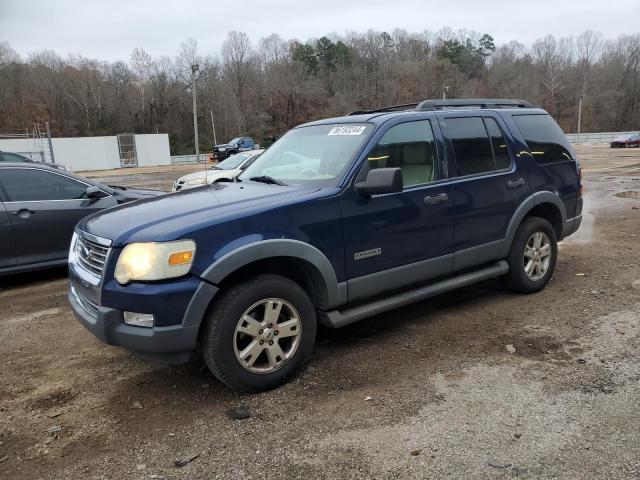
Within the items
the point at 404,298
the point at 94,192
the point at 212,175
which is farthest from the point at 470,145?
the point at 212,175

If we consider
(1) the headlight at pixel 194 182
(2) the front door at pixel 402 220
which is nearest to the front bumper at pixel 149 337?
(2) the front door at pixel 402 220

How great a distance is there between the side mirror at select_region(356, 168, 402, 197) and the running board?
0.88m

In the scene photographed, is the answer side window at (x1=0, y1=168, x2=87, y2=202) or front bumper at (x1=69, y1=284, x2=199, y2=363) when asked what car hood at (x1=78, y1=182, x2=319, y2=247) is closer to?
front bumper at (x1=69, y1=284, x2=199, y2=363)

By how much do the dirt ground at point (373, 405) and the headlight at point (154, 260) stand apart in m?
0.91

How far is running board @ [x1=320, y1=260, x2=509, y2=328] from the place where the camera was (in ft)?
12.7

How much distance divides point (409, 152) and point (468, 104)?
1.14 metres

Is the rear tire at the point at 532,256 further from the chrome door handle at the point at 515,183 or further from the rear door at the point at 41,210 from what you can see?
the rear door at the point at 41,210

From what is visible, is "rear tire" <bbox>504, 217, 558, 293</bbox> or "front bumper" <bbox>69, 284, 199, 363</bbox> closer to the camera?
"front bumper" <bbox>69, 284, 199, 363</bbox>

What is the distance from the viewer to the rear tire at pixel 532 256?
5.17 m

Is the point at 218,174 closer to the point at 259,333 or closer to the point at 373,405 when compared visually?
the point at 259,333

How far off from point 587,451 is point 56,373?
3.63 metres

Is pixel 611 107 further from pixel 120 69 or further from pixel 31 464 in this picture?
pixel 31 464

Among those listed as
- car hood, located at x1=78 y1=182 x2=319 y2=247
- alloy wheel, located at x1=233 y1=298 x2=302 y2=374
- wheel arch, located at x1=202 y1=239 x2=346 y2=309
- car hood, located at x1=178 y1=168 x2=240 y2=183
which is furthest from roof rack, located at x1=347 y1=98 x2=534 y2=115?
car hood, located at x1=178 y1=168 x2=240 y2=183

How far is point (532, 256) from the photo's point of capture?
Result: 211 inches
